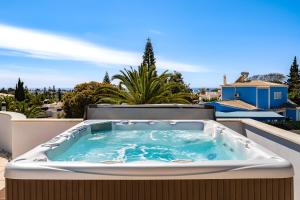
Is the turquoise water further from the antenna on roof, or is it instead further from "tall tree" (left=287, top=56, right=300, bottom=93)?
"tall tree" (left=287, top=56, right=300, bottom=93)

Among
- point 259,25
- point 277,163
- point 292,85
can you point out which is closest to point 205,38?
point 259,25

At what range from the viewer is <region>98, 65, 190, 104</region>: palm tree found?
8891mm

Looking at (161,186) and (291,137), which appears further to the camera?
(291,137)

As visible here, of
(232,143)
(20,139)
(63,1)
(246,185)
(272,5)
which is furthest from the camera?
(272,5)

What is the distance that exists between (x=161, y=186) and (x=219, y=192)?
448 mm

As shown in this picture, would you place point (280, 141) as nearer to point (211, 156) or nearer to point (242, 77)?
point (211, 156)

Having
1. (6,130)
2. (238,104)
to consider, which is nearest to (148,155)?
(6,130)

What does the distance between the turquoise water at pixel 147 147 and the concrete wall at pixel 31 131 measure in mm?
760

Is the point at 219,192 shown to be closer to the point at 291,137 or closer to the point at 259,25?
the point at 291,137

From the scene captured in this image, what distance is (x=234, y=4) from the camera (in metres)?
11.4

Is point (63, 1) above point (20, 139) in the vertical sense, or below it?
above

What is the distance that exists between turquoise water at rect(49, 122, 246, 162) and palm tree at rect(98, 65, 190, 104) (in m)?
3.30

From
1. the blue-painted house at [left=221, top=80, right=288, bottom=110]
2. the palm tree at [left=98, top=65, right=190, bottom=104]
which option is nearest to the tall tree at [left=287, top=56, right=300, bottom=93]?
the blue-painted house at [left=221, top=80, right=288, bottom=110]

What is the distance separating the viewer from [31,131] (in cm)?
553
